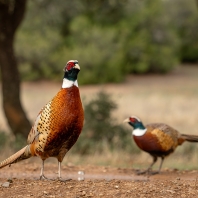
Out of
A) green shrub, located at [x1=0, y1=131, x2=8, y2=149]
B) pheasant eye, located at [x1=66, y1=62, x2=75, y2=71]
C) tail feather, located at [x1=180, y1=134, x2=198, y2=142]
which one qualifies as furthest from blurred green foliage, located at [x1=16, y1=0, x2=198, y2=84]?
pheasant eye, located at [x1=66, y1=62, x2=75, y2=71]

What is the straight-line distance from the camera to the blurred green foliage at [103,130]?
40.5 ft

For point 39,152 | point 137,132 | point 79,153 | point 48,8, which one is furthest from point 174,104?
point 39,152

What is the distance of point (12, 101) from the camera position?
12281 mm

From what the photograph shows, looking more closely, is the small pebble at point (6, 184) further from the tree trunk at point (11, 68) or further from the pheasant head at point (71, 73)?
the tree trunk at point (11, 68)

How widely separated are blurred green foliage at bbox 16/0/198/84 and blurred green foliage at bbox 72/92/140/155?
67.8ft

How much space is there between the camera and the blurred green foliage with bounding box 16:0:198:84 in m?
36.8

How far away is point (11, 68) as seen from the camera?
12.2 m

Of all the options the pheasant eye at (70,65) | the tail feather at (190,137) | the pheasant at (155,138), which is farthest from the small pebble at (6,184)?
Answer: the tail feather at (190,137)

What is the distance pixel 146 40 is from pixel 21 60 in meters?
11.6

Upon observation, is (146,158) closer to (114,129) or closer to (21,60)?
(114,129)

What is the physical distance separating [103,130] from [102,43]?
82.3 feet

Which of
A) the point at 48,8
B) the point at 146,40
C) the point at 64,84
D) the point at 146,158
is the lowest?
the point at 146,158

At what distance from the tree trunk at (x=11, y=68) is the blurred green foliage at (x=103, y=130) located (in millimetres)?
1732

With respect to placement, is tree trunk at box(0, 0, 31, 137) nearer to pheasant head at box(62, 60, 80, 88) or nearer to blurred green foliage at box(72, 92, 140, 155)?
blurred green foliage at box(72, 92, 140, 155)
